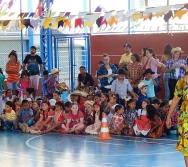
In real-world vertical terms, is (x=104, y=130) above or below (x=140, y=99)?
below

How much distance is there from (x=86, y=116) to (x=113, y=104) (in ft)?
2.37

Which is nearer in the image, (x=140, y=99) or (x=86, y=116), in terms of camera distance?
(x=86, y=116)

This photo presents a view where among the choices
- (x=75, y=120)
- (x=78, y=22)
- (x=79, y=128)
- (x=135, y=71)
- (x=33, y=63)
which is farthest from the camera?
(x=33, y=63)

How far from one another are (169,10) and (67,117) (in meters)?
3.67

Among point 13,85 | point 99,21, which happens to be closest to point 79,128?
point 99,21

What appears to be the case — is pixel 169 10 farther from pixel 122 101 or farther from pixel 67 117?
pixel 67 117

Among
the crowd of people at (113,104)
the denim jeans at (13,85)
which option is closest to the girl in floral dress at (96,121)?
the crowd of people at (113,104)

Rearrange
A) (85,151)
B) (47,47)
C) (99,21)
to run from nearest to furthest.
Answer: (85,151) → (99,21) → (47,47)

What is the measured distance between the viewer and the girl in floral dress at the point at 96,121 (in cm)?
1334

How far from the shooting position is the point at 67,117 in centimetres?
1369

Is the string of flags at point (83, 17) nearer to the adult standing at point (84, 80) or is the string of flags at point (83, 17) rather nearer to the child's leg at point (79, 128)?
the adult standing at point (84, 80)

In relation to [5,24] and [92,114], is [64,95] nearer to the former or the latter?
[92,114]

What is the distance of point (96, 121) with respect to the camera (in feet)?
44.1

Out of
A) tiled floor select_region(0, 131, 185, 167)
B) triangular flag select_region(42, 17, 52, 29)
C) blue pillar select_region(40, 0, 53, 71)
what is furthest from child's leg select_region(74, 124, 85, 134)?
blue pillar select_region(40, 0, 53, 71)
